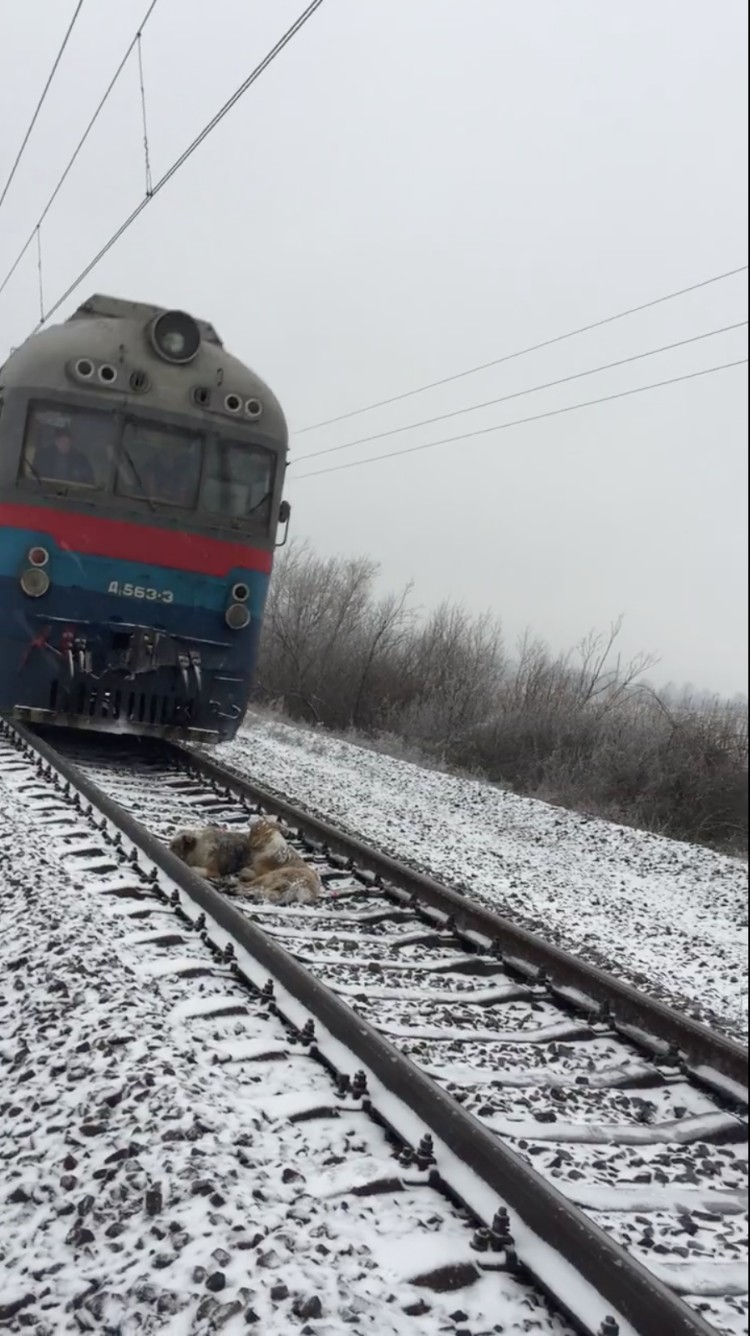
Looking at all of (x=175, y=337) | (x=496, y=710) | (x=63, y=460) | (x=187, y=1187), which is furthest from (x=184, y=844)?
(x=496, y=710)

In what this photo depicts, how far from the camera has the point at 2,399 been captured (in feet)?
28.2

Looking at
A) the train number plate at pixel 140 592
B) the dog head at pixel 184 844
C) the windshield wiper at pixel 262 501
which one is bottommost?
the dog head at pixel 184 844

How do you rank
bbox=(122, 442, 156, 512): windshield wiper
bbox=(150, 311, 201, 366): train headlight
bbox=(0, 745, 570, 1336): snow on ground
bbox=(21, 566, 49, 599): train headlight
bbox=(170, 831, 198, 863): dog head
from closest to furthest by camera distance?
bbox=(0, 745, 570, 1336): snow on ground → bbox=(170, 831, 198, 863): dog head → bbox=(21, 566, 49, 599): train headlight → bbox=(122, 442, 156, 512): windshield wiper → bbox=(150, 311, 201, 366): train headlight

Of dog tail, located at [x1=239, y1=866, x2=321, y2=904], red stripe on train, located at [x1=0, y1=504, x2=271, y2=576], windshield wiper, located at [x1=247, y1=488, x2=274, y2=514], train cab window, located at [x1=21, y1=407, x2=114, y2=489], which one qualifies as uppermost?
train cab window, located at [x1=21, y1=407, x2=114, y2=489]

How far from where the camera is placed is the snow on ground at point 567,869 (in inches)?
230

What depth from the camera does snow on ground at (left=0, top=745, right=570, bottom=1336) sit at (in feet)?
7.25

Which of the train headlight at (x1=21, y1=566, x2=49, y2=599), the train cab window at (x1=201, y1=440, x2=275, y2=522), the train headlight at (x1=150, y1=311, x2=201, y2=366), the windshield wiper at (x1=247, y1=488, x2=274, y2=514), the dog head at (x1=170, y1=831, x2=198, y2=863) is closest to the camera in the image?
the dog head at (x1=170, y1=831, x2=198, y2=863)

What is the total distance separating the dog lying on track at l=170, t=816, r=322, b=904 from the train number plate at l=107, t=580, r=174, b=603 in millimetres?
3010

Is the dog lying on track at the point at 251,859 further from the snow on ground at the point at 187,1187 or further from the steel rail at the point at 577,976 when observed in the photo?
the snow on ground at the point at 187,1187

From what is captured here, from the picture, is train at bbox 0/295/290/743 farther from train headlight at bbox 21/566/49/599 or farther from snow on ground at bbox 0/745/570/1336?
snow on ground at bbox 0/745/570/1336

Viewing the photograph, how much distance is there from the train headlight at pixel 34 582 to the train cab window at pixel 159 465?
0.93m

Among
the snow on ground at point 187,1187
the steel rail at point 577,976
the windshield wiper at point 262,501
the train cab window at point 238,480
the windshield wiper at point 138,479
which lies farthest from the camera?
the windshield wiper at point 262,501

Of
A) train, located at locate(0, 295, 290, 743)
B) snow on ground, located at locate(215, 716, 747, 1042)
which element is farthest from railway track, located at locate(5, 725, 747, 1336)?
train, located at locate(0, 295, 290, 743)

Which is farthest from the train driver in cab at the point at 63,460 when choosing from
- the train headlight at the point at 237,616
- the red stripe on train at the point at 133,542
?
the train headlight at the point at 237,616
